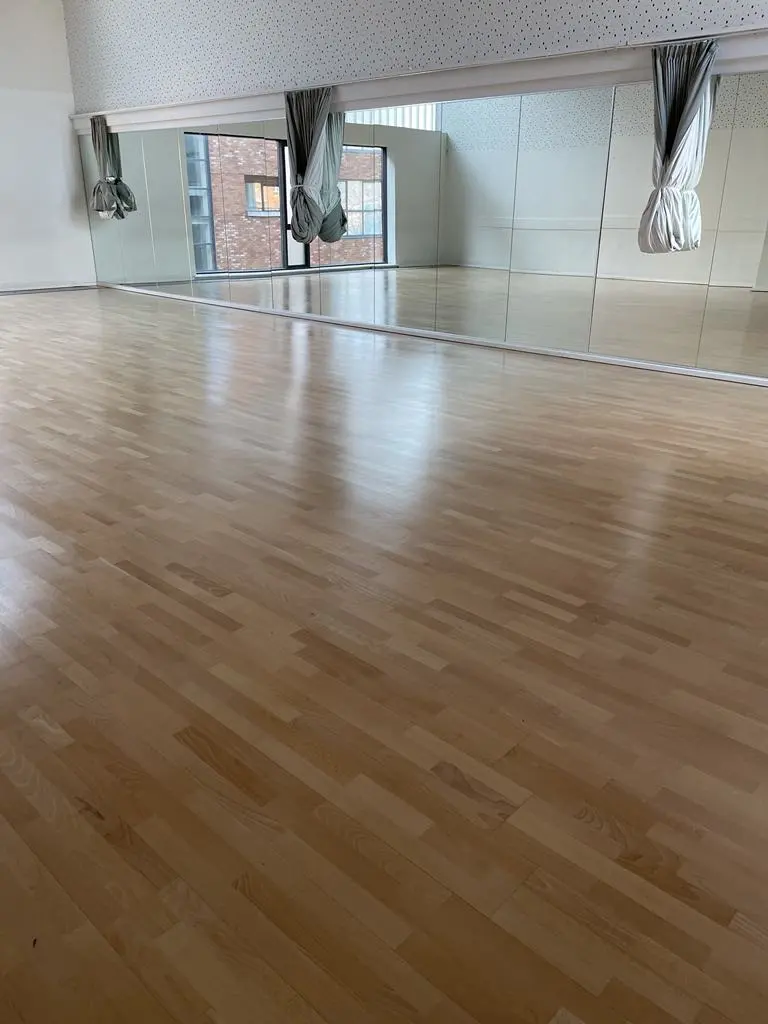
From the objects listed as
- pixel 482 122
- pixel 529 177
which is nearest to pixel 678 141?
pixel 529 177

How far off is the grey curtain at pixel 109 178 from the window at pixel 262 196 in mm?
2268

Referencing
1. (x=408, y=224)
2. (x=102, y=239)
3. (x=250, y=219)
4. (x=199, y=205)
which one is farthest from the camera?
(x=102, y=239)

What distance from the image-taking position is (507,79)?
6.36m

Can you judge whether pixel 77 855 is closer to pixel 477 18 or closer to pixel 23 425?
pixel 23 425

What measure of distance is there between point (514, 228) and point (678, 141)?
6.43 ft

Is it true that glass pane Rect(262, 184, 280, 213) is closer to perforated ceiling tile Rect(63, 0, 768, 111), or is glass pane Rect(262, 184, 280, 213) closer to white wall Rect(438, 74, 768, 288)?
perforated ceiling tile Rect(63, 0, 768, 111)

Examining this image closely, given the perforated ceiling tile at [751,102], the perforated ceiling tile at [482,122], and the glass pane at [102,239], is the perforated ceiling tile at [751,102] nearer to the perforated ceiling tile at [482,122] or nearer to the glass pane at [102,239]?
the perforated ceiling tile at [482,122]

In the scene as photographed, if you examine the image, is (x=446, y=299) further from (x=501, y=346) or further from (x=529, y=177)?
(x=529, y=177)

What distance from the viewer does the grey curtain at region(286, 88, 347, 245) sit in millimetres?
7855

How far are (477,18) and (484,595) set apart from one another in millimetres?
5466

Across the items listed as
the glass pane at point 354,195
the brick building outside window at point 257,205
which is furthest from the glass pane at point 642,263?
the glass pane at point 354,195

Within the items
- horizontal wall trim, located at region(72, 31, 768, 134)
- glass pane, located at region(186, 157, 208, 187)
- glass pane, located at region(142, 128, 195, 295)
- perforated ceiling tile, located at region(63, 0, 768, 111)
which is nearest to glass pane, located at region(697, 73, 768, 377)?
horizontal wall trim, located at region(72, 31, 768, 134)

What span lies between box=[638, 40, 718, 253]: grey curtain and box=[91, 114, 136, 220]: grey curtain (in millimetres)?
7785

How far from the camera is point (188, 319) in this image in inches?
366
